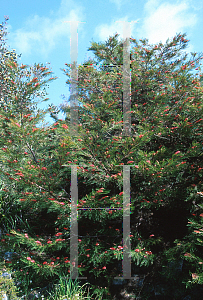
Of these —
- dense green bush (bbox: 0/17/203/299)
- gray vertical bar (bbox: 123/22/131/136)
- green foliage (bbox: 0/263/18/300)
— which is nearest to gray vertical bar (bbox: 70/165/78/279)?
dense green bush (bbox: 0/17/203/299)

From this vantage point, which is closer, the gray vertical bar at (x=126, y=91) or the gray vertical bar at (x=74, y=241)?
the gray vertical bar at (x=74, y=241)

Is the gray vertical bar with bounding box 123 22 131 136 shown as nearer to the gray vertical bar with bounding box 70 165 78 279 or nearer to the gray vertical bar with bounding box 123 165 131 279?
the gray vertical bar with bounding box 123 165 131 279

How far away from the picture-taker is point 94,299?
336cm

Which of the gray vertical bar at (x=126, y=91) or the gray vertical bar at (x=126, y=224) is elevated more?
the gray vertical bar at (x=126, y=91)

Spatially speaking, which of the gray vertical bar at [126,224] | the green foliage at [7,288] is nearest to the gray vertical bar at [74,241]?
the gray vertical bar at [126,224]

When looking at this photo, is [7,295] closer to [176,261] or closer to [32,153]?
[32,153]

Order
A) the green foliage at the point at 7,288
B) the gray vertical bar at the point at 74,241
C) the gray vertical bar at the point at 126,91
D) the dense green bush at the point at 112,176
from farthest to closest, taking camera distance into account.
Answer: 1. the gray vertical bar at the point at 126,91
2. the gray vertical bar at the point at 74,241
3. the green foliage at the point at 7,288
4. the dense green bush at the point at 112,176

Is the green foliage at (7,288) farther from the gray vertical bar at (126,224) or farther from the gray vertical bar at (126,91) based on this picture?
the gray vertical bar at (126,91)

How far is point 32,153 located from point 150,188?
184 cm

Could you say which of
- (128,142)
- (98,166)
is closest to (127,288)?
(98,166)

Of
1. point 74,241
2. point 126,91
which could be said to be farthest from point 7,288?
point 126,91

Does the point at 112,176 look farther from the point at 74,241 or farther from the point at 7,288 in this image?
the point at 7,288

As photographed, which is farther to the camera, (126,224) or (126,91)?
(126,91)

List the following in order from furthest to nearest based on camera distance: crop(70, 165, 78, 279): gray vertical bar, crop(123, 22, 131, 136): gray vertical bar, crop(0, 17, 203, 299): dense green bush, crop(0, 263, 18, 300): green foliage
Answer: crop(123, 22, 131, 136): gray vertical bar, crop(70, 165, 78, 279): gray vertical bar, crop(0, 263, 18, 300): green foliage, crop(0, 17, 203, 299): dense green bush
